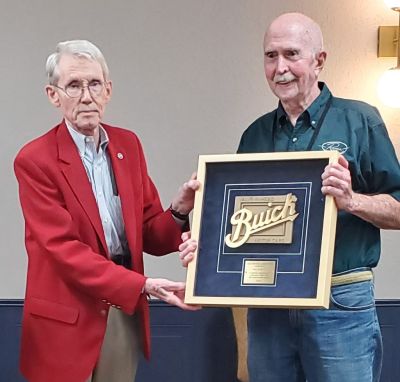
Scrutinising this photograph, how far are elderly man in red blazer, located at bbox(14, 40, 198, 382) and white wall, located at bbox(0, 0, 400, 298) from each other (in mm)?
1356

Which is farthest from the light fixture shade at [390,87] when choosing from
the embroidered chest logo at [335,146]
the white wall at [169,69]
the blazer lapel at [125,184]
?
the blazer lapel at [125,184]

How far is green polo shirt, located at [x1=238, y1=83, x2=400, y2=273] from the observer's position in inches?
97.7

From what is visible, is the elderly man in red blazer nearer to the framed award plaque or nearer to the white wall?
the framed award plaque

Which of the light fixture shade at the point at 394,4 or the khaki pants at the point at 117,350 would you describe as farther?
the light fixture shade at the point at 394,4

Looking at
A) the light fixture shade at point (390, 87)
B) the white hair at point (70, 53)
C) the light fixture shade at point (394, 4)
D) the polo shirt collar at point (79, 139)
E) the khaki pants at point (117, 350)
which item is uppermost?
the light fixture shade at point (394, 4)

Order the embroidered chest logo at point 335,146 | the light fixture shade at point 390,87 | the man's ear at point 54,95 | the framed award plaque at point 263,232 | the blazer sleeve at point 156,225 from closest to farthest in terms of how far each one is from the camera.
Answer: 1. the framed award plaque at point 263,232
2. the embroidered chest logo at point 335,146
3. the man's ear at point 54,95
4. the blazer sleeve at point 156,225
5. the light fixture shade at point 390,87

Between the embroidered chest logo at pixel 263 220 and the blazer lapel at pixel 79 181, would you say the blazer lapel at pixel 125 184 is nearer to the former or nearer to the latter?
the blazer lapel at pixel 79 181

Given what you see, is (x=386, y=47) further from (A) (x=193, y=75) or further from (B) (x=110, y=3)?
(B) (x=110, y=3)

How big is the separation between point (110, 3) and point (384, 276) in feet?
5.38

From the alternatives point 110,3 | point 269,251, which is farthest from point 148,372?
point 269,251

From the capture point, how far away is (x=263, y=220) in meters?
2.44

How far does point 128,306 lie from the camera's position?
2539 mm

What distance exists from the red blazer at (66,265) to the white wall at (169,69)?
4.56 ft

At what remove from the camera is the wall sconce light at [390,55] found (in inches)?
152
